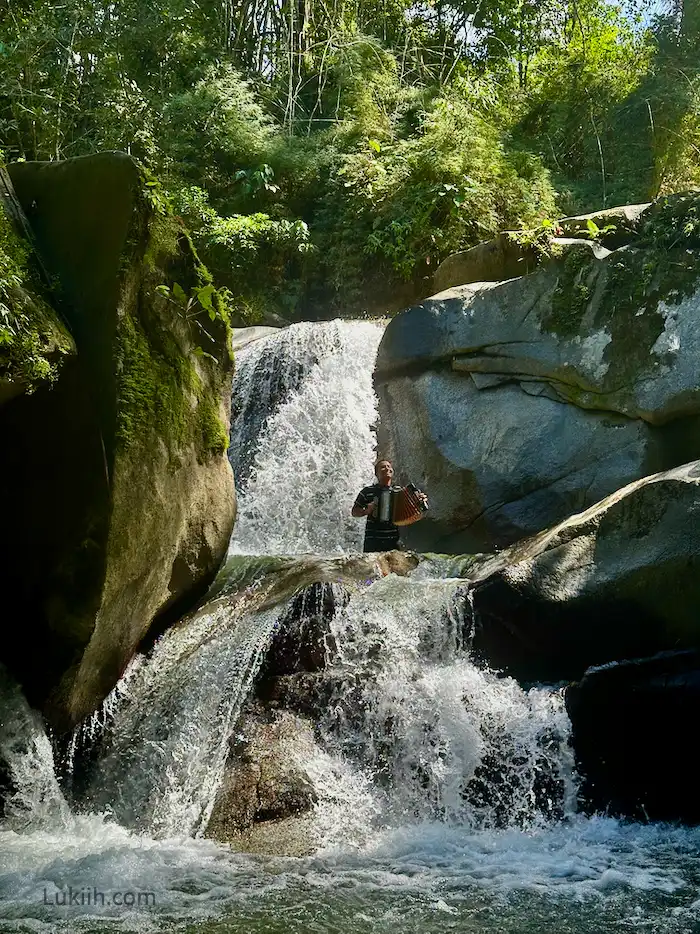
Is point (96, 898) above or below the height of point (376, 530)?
below

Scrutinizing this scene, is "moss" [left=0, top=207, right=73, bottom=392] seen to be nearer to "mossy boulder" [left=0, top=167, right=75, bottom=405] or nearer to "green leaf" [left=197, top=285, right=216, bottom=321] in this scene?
"mossy boulder" [left=0, top=167, right=75, bottom=405]

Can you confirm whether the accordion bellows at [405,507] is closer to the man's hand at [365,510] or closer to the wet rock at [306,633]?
the man's hand at [365,510]

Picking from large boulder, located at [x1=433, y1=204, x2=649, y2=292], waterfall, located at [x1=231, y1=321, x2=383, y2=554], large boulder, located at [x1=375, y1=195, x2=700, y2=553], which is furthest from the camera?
waterfall, located at [x1=231, y1=321, x2=383, y2=554]

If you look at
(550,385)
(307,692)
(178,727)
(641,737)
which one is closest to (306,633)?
(307,692)

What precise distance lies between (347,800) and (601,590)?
2.34 meters

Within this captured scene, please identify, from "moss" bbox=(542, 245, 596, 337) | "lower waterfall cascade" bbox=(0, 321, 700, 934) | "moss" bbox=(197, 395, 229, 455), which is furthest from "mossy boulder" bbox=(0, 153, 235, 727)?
"moss" bbox=(542, 245, 596, 337)

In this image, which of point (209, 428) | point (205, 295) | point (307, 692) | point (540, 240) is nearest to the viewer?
point (307, 692)

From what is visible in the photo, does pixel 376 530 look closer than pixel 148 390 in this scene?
No

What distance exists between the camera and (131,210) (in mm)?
6000

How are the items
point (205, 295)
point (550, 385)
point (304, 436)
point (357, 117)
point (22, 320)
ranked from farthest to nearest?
point (357, 117)
point (304, 436)
point (550, 385)
point (205, 295)
point (22, 320)

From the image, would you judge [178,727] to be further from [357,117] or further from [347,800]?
[357,117]

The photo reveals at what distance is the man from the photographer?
335 inches

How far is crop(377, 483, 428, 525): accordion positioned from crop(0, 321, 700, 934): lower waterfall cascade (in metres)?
0.67

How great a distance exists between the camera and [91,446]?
5855 millimetres
